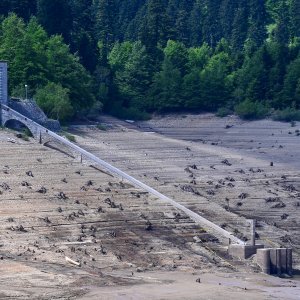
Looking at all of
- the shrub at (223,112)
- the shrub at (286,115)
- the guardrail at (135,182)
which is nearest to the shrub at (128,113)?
the shrub at (223,112)

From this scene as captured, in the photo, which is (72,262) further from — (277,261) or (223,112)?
(223,112)

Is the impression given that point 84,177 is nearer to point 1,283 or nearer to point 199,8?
point 1,283

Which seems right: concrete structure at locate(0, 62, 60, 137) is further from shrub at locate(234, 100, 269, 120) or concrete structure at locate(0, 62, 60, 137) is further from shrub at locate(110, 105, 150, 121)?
shrub at locate(234, 100, 269, 120)

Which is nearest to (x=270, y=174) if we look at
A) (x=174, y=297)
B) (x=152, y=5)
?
(x=174, y=297)

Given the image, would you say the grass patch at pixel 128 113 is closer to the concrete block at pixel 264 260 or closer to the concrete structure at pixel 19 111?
the concrete structure at pixel 19 111

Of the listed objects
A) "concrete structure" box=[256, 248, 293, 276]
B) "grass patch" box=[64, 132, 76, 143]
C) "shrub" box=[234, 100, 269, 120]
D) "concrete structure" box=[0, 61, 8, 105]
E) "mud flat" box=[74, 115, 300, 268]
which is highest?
"concrete structure" box=[0, 61, 8, 105]

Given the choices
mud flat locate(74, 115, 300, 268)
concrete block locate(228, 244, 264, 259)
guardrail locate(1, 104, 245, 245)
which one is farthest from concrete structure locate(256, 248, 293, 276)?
guardrail locate(1, 104, 245, 245)
